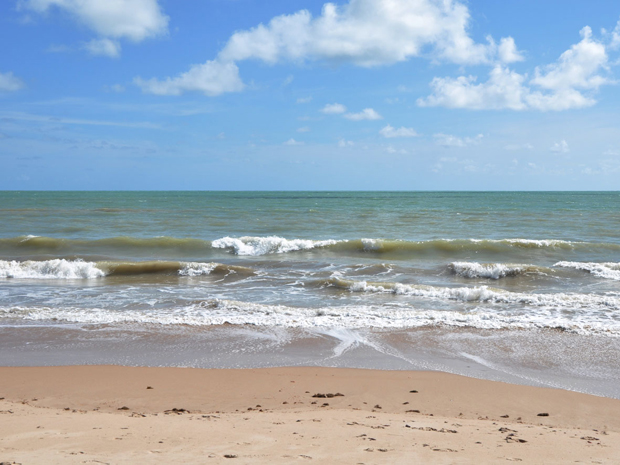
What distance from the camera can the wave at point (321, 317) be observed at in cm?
847

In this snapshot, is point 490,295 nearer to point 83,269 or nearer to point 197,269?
point 197,269

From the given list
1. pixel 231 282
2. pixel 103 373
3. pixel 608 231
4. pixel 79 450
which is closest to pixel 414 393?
pixel 79 450

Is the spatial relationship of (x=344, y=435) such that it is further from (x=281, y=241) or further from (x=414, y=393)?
(x=281, y=241)

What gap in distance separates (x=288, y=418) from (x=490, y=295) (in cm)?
771

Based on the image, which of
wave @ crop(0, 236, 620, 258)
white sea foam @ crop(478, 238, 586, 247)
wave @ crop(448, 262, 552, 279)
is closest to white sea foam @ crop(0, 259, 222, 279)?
wave @ crop(0, 236, 620, 258)

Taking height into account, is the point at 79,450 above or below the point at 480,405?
above

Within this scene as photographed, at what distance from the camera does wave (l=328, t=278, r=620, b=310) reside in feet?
33.0

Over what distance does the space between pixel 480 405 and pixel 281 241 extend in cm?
1539

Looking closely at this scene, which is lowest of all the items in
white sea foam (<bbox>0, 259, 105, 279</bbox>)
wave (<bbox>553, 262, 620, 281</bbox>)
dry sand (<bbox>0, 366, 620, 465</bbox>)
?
white sea foam (<bbox>0, 259, 105, 279</bbox>)

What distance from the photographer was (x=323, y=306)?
33.3 ft

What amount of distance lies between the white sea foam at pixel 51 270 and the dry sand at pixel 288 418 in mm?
8846

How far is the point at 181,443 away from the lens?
355 cm

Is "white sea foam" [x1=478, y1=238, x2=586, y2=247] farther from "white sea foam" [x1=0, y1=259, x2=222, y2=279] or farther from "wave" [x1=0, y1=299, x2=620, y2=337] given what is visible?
"white sea foam" [x1=0, y1=259, x2=222, y2=279]

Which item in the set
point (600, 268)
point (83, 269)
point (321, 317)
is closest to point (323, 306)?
point (321, 317)
